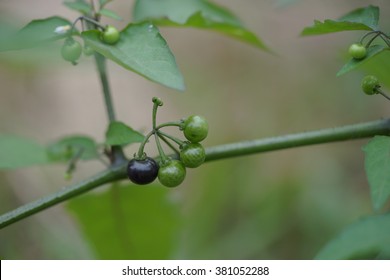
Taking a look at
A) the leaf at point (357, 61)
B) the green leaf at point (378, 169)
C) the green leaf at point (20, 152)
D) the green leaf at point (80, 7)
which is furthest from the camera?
the green leaf at point (20, 152)

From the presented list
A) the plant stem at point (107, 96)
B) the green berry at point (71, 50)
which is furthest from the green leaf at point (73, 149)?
the green berry at point (71, 50)

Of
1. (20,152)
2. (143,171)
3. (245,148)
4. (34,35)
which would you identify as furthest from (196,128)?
(20,152)

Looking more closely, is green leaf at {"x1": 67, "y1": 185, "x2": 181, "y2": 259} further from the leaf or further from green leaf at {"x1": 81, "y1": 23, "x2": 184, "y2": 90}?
the leaf

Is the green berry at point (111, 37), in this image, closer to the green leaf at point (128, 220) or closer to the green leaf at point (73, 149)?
the green leaf at point (73, 149)

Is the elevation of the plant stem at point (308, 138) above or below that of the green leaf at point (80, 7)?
below
